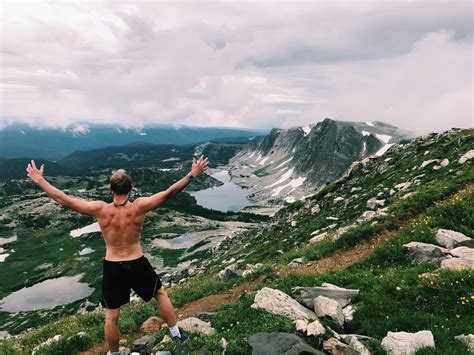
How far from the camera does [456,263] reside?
481 inches

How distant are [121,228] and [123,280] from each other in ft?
4.02

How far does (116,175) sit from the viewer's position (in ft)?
28.6

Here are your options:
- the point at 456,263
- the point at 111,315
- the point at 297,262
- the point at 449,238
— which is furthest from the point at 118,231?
the point at 297,262

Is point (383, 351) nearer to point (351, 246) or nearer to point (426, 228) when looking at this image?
point (426, 228)

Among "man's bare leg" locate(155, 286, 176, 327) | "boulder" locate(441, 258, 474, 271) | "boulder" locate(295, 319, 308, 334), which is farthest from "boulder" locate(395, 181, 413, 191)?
"man's bare leg" locate(155, 286, 176, 327)

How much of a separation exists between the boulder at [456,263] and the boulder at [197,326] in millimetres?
7217

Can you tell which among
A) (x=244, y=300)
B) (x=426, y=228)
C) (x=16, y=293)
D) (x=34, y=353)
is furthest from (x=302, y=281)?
(x=16, y=293)

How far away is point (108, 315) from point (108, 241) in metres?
1.72

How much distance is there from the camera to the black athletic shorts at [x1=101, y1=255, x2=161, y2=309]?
886 centimetres

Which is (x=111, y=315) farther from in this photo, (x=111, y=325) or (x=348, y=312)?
(x=348, y=312)

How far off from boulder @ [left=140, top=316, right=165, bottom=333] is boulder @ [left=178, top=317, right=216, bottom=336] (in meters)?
1.67

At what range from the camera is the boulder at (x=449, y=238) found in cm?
1442

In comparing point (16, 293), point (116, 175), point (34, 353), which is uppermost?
point (116, 175)

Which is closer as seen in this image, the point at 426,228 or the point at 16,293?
the point at 426,228
